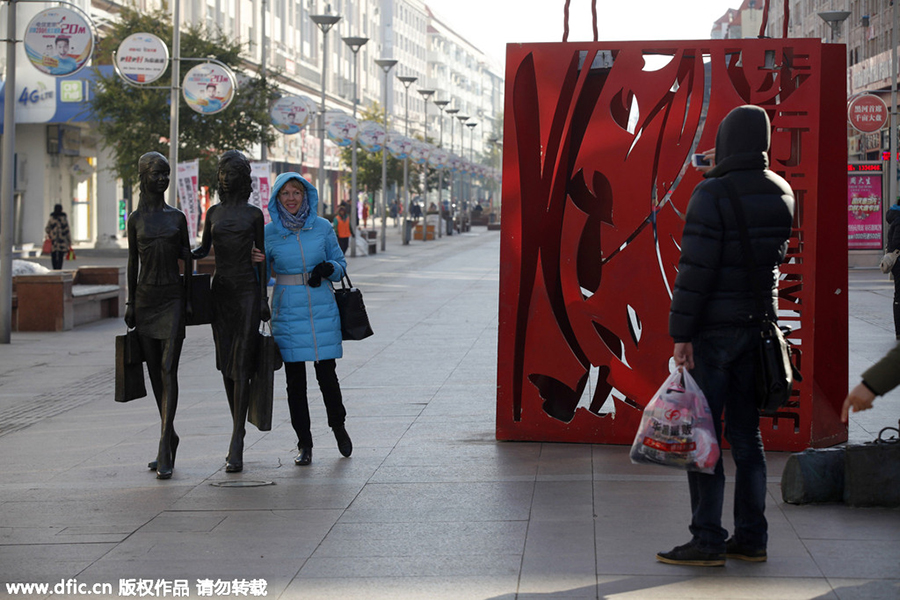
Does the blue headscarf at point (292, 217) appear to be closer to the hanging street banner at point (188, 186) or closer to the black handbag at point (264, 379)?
the black handbag at point (264, 379)

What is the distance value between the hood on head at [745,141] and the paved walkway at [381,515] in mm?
1641

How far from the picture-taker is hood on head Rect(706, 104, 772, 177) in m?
5.09

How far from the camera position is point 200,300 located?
7.48 m

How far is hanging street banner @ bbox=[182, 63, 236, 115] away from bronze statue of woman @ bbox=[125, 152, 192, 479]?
54.6 feet

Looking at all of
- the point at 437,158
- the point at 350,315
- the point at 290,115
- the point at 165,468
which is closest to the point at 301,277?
the point at 350,315

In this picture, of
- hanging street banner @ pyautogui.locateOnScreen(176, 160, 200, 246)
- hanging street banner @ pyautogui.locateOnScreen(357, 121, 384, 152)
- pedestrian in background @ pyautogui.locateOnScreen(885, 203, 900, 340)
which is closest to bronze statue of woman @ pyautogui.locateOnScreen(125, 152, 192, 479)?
pedestrian in background @ pyautogui.locateOnScreen(885, 203, 900, 340)

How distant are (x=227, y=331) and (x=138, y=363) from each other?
1.84 ft

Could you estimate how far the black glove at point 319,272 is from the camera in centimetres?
744

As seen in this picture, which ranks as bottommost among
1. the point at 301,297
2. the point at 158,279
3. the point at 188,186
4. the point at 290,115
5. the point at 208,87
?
the point at 301,297

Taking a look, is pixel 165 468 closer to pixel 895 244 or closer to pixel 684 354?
pixel 684 354

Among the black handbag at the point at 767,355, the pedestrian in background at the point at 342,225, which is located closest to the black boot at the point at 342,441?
the black handbag at the point at 767,355

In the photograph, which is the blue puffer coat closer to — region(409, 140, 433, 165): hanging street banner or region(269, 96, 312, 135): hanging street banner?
region(269, 96, 312, 135): hanging street banner

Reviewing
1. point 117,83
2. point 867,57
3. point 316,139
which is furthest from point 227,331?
point 316,139

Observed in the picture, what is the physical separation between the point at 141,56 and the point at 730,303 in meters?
18.3
